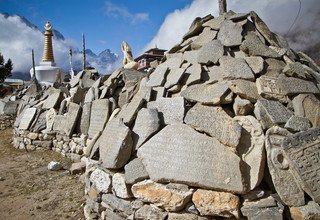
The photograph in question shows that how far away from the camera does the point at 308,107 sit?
3902 millimetres

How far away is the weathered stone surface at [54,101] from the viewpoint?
9498 mm

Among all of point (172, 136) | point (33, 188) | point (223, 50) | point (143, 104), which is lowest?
point (33, 188)

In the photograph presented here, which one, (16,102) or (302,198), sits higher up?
(16,102)

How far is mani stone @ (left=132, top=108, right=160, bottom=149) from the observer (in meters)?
3.97

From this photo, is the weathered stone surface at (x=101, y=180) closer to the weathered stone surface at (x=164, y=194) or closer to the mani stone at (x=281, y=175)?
the weathered stone surface at (x=164, y=194)

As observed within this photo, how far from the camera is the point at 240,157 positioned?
345 centimetres

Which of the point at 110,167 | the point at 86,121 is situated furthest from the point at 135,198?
the point at 86,121

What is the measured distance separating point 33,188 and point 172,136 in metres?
3.81

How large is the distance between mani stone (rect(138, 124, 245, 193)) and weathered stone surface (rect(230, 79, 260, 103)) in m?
0.81

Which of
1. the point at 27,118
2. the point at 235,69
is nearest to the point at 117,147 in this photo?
the point at 235,69

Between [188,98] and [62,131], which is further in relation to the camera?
[62,131]

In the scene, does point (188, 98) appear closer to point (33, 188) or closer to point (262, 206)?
point (262, 206)

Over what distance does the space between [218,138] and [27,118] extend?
8.19m

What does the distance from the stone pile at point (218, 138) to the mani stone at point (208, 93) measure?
0.02 metres
